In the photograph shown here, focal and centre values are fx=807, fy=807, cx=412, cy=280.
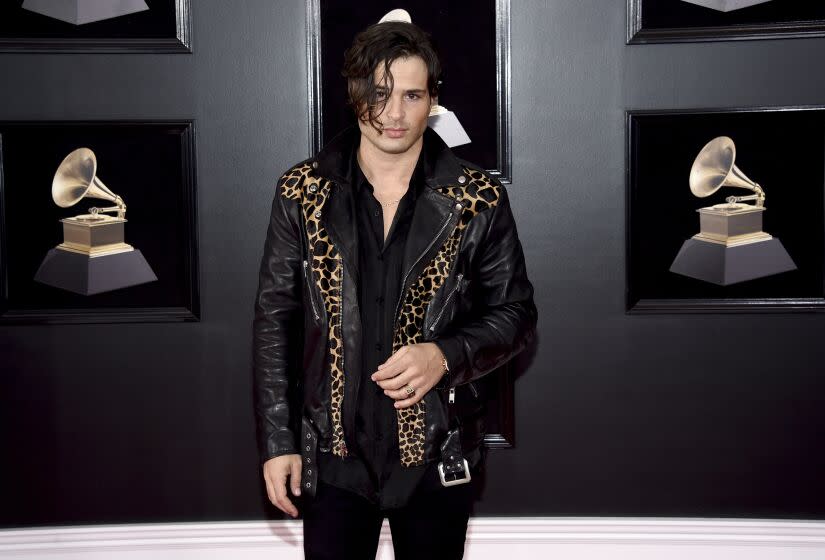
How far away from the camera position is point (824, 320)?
122 inches

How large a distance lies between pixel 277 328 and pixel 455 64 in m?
1.46

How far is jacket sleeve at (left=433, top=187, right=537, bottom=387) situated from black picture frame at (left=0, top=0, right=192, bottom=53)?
1565 mm

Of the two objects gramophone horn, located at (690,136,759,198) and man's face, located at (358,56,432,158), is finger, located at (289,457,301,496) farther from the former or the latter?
gramophone horn, located at (690,136,759,198)

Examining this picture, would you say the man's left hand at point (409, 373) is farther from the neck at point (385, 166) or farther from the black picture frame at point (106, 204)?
the black picture frame at point (106, 204)

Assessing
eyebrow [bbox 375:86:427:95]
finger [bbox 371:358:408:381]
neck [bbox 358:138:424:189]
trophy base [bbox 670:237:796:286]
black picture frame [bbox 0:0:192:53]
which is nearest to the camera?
finger [bbox 371:358:408:381]

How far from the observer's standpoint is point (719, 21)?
298 centimetres

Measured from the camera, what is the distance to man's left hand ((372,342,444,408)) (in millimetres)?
1807

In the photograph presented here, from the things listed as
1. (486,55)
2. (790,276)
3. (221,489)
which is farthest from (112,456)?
(790,276)

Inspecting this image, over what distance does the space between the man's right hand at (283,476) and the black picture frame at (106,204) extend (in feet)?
4.21

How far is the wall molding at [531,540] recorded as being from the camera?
3.16 metres


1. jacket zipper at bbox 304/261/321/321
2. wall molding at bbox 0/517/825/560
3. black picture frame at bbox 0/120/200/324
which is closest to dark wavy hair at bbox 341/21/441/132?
jacket zipper at bbox 304/261/321/321

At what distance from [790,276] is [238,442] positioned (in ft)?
7.30

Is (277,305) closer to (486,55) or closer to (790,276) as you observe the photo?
(486,55)

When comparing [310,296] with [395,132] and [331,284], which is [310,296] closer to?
[331,284]
